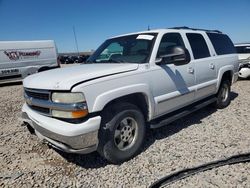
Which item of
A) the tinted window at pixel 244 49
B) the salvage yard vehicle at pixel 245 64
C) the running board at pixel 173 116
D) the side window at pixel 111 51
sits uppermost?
the side window at pixel 111 51

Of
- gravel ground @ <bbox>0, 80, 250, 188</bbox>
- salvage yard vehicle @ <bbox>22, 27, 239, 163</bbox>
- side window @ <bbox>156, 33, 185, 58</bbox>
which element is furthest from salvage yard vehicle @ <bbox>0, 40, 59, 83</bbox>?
side window @ <bbox>156, 33, 185, 58</bbox>

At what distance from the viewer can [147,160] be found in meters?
3.39

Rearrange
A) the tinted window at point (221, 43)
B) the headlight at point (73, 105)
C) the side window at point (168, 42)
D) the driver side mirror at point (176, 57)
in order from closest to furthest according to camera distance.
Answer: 1. the headlight at point (73, 105)
2. the driver side mirror at point (176, 57)
3. the side window at point (168, 42)
4. the tinted window at point (221, 43)

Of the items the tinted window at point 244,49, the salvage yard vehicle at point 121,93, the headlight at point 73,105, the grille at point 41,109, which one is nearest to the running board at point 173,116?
the salvage yard vehicle at point 121,93

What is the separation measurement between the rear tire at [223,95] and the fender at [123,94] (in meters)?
2.95

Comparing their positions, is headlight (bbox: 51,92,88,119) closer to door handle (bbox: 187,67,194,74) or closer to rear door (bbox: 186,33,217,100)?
door handle (bbox: 187,67,194,74)

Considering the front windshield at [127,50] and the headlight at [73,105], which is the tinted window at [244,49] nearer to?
the front windshield at [127,50]

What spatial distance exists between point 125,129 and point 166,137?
46.3 inches

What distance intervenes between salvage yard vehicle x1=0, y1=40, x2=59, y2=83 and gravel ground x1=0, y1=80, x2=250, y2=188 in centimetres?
944

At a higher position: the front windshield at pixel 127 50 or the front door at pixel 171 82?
the front windshield at pixel 127 50

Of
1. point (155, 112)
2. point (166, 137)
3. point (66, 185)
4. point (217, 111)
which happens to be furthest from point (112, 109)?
point (217, 111)

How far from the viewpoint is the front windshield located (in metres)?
3.74

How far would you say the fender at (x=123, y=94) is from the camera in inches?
112

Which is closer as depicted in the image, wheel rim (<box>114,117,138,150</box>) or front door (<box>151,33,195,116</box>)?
wheel rim (<box>114,117,138,150</box>)
